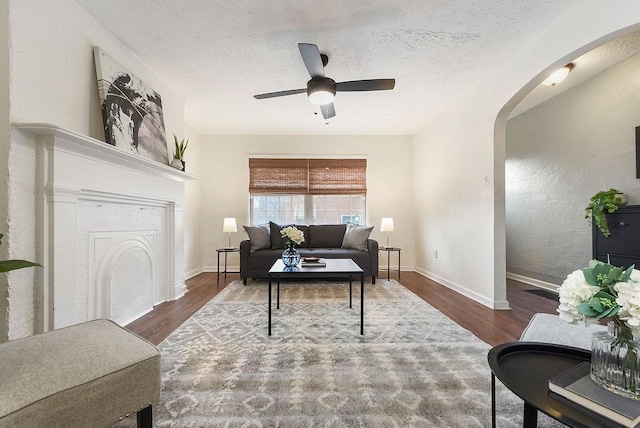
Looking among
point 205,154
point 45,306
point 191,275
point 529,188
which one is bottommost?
point 191,275

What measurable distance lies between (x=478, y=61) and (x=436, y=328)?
8.48 ft

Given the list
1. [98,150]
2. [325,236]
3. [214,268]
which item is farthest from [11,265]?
[214,268]

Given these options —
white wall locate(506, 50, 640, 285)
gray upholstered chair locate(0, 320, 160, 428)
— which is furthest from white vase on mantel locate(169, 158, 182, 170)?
white wall locate(506, 50, 640, 285)

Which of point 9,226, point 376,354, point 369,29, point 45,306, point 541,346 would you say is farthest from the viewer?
point 369,29

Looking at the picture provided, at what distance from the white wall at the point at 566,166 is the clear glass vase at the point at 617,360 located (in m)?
3.08

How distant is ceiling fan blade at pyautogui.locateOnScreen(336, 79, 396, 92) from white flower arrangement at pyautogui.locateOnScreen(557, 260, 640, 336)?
197cm

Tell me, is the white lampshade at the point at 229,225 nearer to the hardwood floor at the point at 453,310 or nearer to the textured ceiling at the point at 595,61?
the hardwood floor at the point at 453,310

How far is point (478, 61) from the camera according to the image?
2.79m

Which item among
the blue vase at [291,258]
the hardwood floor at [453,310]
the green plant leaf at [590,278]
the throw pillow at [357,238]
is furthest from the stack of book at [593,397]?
the throw pillow at [357,238]

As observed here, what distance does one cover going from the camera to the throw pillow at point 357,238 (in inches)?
176

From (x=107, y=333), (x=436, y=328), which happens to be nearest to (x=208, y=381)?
(x=107, y=333)

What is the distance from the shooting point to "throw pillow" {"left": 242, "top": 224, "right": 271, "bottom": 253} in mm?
4339

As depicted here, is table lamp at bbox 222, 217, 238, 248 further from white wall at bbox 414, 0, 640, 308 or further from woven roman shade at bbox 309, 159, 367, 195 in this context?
white wall at bbox 414, 0, 640, 308

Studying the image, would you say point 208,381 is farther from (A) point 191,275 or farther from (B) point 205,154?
(B) point 205,154
